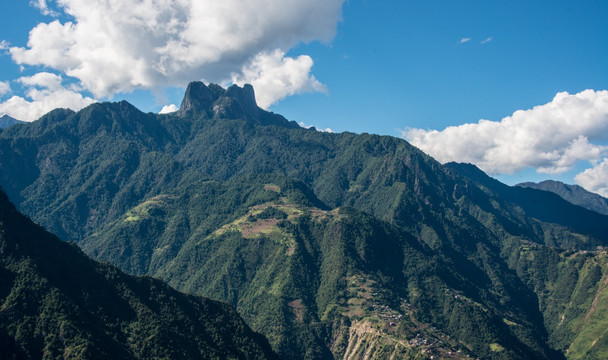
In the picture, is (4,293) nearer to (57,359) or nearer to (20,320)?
(20,320)

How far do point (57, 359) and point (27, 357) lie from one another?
35.1 feet

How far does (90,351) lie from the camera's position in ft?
601

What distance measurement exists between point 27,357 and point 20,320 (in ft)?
59.3

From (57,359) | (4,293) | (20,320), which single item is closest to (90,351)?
(57,359)

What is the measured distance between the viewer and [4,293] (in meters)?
198

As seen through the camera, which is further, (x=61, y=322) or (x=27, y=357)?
(x=61, y=322)

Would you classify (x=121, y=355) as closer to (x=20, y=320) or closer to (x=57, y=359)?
(x=57, y=359)

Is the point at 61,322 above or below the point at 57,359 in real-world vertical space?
above

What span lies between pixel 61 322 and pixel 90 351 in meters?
18.9

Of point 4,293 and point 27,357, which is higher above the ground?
point 4,293

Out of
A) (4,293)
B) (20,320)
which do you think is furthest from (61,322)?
(4,293)

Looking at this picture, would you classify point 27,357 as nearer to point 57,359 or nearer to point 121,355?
point 57,359

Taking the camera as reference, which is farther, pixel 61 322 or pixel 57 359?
pixel 61 322

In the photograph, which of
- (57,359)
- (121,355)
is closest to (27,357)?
(57,359)
